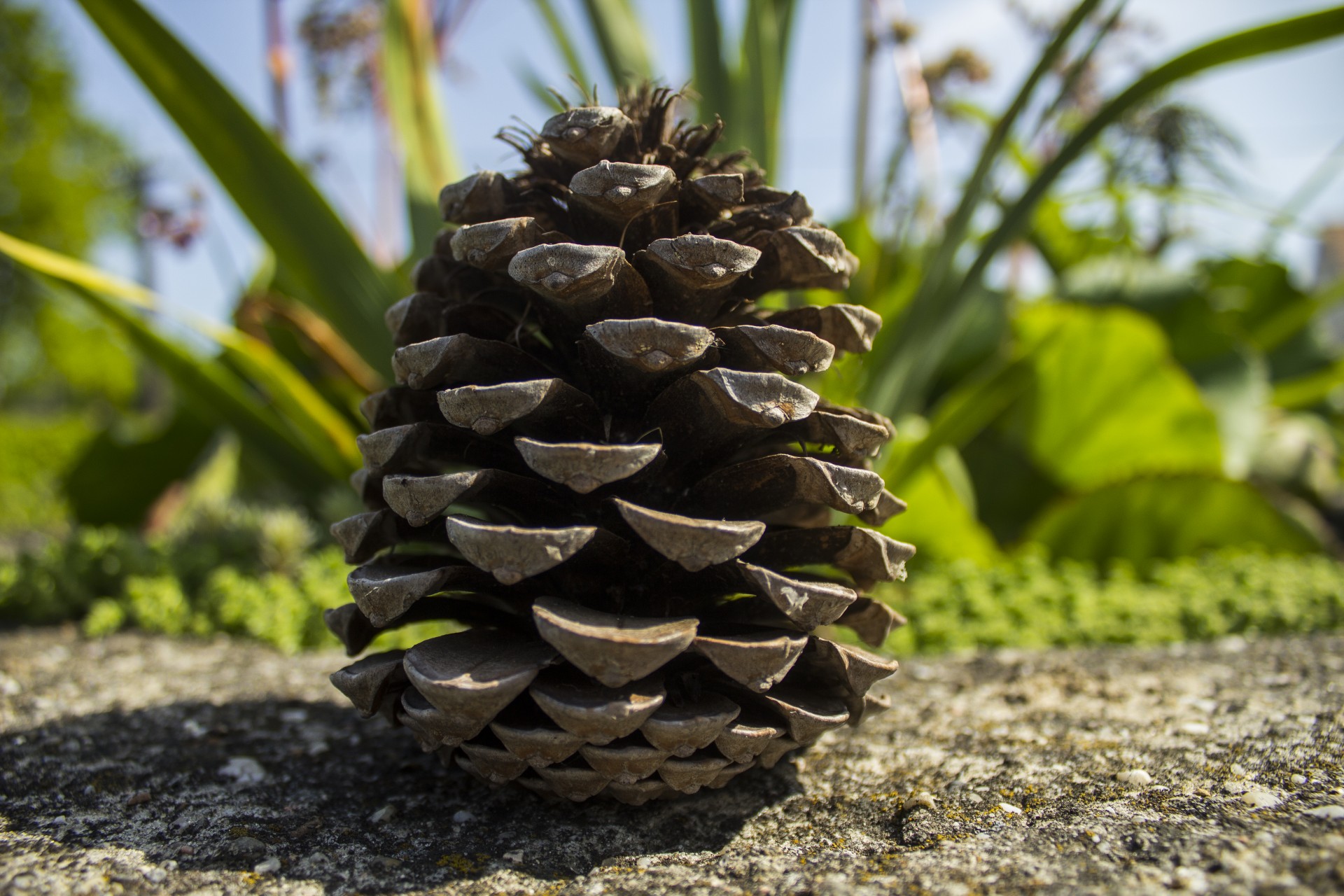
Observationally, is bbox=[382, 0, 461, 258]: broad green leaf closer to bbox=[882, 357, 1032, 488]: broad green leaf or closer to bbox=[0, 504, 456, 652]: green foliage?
bbox=[0, 504, 456, 652]: green foliage

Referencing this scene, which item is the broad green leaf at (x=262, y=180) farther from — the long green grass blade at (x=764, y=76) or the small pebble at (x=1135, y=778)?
the small pebble at (x=1135, y=778)

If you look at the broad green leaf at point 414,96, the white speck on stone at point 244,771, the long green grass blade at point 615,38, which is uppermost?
the long green grass blade at point 615,38

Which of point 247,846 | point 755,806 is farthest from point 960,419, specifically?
point 247,846

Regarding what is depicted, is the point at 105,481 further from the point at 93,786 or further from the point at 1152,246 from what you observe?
the point at 1152,246

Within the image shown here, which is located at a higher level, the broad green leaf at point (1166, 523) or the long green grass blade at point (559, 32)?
the long green grass blade at point (559, 32)

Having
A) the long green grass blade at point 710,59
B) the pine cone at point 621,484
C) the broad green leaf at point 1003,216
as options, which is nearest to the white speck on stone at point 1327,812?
the pine cone at point 621,484

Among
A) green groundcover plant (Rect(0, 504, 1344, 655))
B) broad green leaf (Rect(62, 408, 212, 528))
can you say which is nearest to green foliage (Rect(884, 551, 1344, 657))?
green groundcover plant (Rect(0, 504, 1344, 655))

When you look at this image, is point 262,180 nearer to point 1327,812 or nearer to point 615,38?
point 615,38

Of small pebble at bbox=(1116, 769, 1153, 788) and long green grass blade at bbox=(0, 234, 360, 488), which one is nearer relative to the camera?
small pebble at bbox=(1116, 769, 1153, 788)
